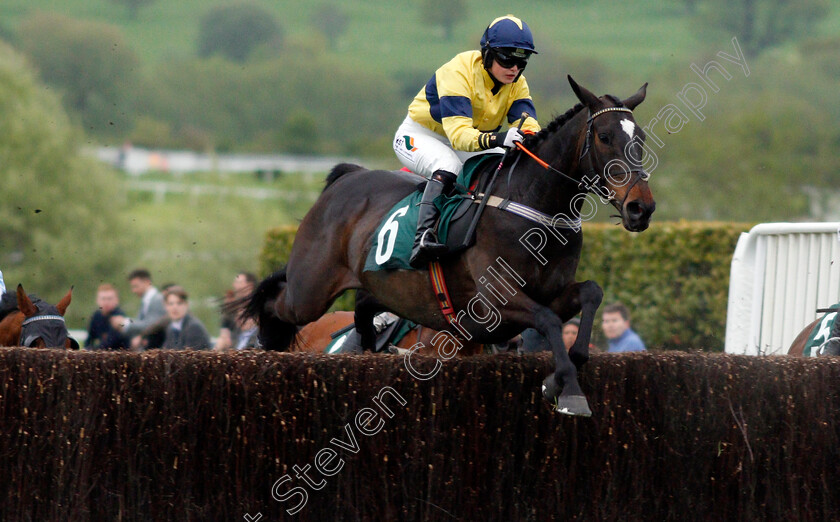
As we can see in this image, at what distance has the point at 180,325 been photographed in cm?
805

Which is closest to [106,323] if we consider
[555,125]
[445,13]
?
[555,125]

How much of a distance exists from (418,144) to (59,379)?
2270mm

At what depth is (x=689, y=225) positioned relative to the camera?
1009 centimetres

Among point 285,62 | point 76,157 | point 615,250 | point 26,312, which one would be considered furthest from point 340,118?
point 26,312

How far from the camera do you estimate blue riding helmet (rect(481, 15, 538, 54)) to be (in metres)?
4.79

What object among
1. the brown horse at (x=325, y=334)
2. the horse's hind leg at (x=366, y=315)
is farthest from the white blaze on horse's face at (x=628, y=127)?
the brown horse at (x=325, y=334)

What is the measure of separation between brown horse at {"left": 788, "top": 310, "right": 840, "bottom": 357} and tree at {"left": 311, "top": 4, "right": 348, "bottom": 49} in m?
63.1

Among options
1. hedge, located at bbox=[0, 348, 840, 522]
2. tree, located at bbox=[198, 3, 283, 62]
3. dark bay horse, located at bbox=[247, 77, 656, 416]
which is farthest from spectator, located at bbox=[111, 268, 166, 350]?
tree, located at bbox=[198, 3, 283, 62]

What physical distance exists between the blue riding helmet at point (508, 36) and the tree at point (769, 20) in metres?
46.5

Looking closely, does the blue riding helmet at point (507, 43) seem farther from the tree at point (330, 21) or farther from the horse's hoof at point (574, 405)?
the tree at point (330, 21)

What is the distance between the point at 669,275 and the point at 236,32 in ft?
191

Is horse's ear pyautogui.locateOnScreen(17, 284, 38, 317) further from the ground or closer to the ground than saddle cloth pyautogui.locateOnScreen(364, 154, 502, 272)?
closer to the ground

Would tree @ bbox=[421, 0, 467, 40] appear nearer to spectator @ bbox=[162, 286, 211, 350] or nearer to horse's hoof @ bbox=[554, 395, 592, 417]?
spectator @ bbox=[162, 286, 211, 350]

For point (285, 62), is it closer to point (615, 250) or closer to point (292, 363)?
point (615, 250)
